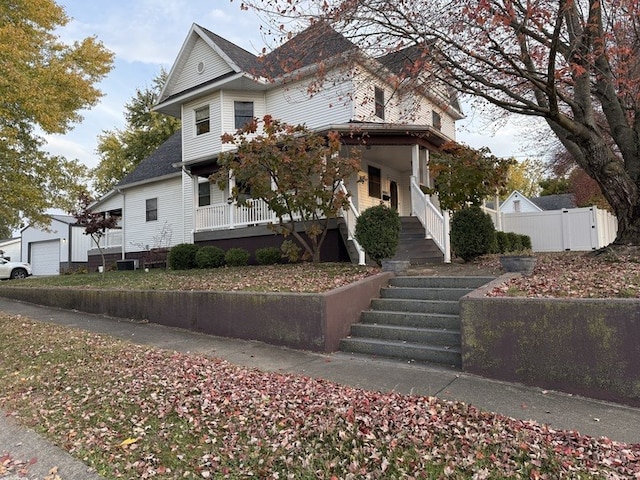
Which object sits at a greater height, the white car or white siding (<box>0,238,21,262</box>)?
white siding (<box>0,238,21,262</box>)

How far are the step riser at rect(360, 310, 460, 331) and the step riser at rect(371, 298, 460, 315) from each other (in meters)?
0.24

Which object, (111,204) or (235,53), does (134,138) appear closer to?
(111,204)

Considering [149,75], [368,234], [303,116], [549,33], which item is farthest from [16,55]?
[149,75]

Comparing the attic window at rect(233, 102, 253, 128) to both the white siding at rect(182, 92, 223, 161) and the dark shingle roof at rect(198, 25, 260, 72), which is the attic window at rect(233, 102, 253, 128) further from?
the dark shingle roof at rect(198, 25, 260, 72)

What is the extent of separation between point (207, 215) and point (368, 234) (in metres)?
7.92

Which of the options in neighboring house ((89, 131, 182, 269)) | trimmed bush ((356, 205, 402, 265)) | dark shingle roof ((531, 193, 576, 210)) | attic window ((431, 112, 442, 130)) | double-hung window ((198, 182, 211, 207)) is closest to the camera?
trimmed bush ((356, 205, 402, 265))

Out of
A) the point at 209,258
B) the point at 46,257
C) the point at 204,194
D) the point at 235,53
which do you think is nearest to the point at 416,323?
the point at 209,258

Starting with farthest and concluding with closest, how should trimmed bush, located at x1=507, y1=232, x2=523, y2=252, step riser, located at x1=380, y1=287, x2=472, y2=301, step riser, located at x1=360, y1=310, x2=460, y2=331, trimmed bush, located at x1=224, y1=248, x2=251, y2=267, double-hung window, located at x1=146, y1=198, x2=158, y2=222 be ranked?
double-hung window, located at x1=146, y1=198, x2=158, y2=222
trimmed bush, located at x1=507, y1=232, x2=523, y2=252
trimmed bush, located at x1=224, y1=248, x2=251, y2=267
step riser, located at x1=380, y1=287, x2=472, y2=301
step riser, located at x1=360, y1=310, x2=460, y2=331

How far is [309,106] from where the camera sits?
14508mm

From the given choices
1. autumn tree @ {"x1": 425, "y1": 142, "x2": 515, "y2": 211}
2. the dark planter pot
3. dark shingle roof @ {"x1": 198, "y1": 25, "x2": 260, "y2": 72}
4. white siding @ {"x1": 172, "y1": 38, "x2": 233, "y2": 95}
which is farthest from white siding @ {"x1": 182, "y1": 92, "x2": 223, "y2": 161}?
the dark planter pot

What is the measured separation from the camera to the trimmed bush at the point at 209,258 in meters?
13.1

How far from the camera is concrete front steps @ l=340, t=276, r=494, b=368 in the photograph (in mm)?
5582

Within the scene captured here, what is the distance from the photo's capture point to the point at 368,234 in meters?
8.84

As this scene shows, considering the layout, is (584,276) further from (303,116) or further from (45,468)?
(303,116)
